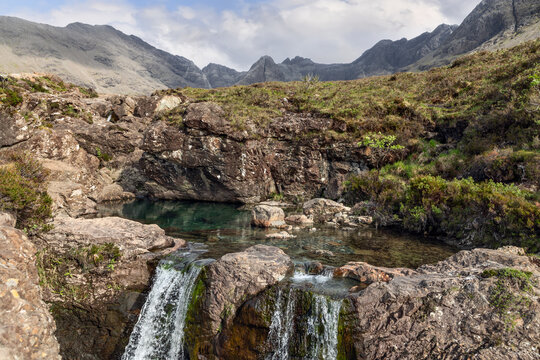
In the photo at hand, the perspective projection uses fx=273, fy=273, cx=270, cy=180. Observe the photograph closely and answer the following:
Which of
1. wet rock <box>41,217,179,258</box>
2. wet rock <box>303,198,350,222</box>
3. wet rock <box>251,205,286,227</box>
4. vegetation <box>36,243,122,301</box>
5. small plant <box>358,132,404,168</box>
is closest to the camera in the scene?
vegetation <box>36,243,122,301</box>

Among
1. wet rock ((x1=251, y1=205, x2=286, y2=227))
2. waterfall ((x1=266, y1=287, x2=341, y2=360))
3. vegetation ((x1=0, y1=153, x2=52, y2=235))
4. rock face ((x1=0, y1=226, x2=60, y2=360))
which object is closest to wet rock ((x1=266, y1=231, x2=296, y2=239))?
wet rock ((x1=251, y1=205, x2=286, y2=227))

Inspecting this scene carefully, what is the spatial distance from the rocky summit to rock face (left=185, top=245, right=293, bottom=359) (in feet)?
0.20

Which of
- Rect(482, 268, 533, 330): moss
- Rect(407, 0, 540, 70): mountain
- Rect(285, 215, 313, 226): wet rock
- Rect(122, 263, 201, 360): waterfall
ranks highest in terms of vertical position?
Rect(407, 0, 540, 70): mountain

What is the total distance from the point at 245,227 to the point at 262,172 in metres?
13.3

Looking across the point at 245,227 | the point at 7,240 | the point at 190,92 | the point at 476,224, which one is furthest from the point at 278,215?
the point at 190,92

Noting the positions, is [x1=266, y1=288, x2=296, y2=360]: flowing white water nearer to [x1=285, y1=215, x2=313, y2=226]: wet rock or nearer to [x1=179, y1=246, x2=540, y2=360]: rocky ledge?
[x1=179, y1=246, x2=540, y2=360]: rocky ledge

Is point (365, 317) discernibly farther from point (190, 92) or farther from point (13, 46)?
point (13, 46)

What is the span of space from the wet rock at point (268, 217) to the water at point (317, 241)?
0.91 m

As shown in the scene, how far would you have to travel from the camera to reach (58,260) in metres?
11.2

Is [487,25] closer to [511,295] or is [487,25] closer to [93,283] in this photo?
[511,295]

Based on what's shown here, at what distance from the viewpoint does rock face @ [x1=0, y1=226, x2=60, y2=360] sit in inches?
248

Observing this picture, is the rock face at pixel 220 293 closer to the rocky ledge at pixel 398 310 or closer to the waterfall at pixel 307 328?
the rocky ledge at pixel 398 310

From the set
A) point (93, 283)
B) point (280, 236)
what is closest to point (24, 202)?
point (93, 283)

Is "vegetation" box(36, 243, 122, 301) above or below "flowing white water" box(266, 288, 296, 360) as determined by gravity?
above
